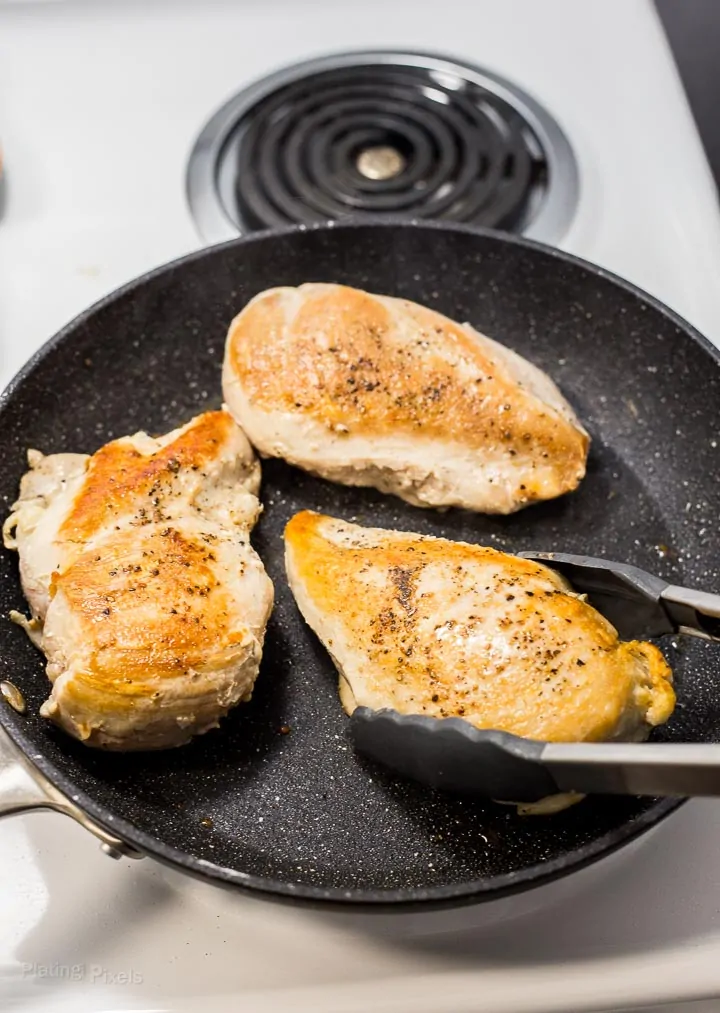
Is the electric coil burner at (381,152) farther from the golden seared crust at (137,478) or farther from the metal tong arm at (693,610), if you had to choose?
the metal tong arm at (693,610)

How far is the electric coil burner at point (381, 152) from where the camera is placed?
1.64 meters

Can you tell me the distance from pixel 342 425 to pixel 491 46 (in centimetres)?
96

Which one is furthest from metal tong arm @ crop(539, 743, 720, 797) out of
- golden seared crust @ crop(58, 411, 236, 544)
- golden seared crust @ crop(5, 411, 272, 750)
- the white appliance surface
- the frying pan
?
golden seared crust @ crop(58, 411, 236, 544)

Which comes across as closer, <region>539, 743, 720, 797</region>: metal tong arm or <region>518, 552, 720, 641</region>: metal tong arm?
<region>539, 743, 720, 797</region>: metal tong arm

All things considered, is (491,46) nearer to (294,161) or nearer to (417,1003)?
(294,161)

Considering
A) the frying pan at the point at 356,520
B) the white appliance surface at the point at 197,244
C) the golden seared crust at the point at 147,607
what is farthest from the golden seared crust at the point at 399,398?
the white appliance surface at the point at 197,244

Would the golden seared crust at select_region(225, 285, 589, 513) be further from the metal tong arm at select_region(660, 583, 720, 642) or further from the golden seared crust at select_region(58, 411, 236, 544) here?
the metal tong arm at select_region(660, 583, 720, 642)

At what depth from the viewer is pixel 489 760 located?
0.97 meters

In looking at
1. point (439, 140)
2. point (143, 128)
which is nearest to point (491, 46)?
point (439, 140)

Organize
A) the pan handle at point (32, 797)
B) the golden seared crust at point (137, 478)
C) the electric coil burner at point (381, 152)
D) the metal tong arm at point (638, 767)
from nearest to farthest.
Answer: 1. the metal tong arm at point (638, 767)
2. the pan handle at point (32, 797)
3. the golden seared crust at point (137, 478)
4. the electric coil burner at point (381, 152)

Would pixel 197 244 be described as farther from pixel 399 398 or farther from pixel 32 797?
pixel 32 797

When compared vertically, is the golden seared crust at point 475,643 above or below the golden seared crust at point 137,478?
below

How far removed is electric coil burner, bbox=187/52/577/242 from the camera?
5.37 ft

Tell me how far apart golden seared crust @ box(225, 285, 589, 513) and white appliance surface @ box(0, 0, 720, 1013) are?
1.25 ft
